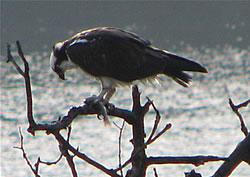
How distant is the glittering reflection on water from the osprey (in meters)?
16.7

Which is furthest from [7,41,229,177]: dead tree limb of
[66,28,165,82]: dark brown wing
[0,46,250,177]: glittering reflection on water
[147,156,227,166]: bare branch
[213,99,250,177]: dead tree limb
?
[0,46,250,177]: glittering reflection on water

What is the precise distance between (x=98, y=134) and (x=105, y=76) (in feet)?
73.8

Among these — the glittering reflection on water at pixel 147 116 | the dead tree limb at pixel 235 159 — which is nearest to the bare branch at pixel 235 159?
the dead tree limb at pixel 235 159

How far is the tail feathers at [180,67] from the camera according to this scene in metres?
5.02

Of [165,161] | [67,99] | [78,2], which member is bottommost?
[67,99]

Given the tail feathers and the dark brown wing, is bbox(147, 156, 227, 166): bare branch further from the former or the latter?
the dark brown wing

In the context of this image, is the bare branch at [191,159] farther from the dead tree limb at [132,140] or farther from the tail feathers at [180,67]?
the tail feathers at [180,67]

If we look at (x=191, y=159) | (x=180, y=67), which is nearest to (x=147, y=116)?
(x=180, y=67)

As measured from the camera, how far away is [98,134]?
1106 inches

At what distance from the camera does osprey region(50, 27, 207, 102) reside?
529 cm

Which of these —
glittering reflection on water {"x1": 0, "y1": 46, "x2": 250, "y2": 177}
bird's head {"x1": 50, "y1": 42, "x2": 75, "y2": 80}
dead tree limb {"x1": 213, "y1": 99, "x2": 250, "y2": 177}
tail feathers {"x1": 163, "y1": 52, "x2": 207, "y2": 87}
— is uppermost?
bird's head {"x1": 50, "y1": 42, "x2": 75, "y2": 80}

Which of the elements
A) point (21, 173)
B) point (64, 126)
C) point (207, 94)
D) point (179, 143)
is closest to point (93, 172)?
point (21, 173)

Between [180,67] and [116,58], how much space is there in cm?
78

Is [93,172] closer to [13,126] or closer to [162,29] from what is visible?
[13,126]
